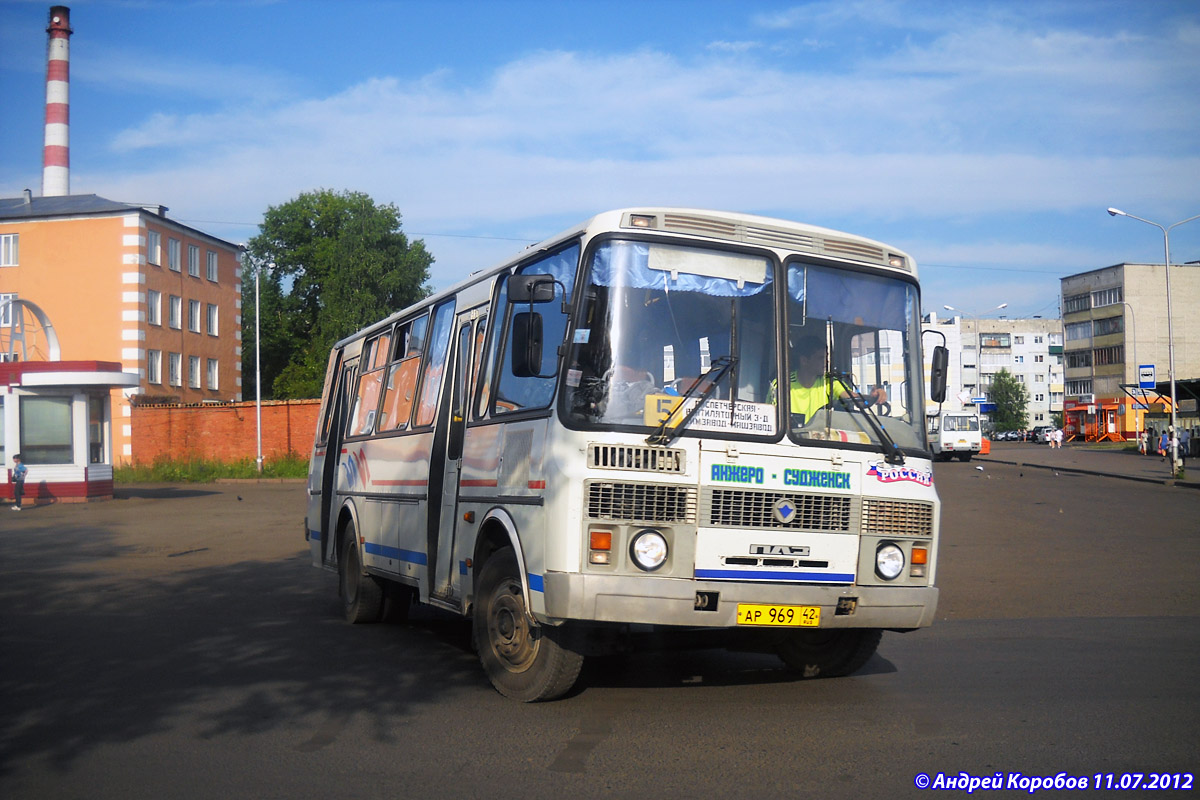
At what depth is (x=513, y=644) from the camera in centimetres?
739

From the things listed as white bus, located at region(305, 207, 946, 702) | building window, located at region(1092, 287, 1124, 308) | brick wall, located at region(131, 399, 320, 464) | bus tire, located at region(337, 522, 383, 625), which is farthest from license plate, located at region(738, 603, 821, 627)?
building window, located at region(1092, 287, 1124, 308)

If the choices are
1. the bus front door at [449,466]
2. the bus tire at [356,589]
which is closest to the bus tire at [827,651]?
the bus front door at [449,466]

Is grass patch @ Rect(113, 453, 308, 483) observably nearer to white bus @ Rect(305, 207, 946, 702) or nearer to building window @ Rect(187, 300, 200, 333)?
building window @ Rect(187, 300, 200, 333)

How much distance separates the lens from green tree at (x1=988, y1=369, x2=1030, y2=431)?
433ft

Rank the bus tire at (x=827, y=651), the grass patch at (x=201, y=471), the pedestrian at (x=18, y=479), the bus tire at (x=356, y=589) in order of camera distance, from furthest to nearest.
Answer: the grass patch at (x=201, y=471), the pedestrian at (x=18, y=479), the bus tire at (x=356, y=589), the bus tire at (x=827, y=651)

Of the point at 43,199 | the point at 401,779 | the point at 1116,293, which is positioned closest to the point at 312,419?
the point at 43,199

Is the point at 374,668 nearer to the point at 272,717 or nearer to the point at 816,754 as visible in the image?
the point at 272,717

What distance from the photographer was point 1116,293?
10988 centimetres

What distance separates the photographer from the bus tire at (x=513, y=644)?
7066mm

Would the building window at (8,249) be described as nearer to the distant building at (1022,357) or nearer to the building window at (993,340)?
the distant building at (1022,357)

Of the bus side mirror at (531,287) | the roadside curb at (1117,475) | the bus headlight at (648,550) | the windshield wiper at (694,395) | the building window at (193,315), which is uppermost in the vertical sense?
the building window at (193,315)

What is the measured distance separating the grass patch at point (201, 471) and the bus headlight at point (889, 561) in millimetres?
39160

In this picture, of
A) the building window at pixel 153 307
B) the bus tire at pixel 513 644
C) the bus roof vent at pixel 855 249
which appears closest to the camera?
the bus tire at pixel 513 644

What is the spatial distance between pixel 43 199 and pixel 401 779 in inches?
2310
